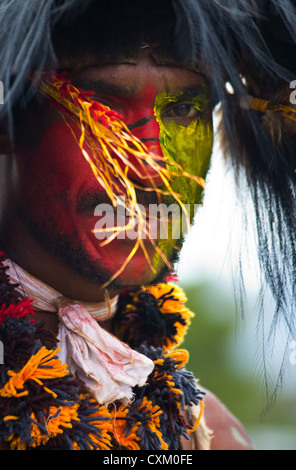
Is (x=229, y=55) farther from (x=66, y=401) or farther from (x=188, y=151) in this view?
(x=66, y=401)

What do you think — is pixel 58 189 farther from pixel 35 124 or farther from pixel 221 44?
pixel 221 44

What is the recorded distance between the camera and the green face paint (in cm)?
194

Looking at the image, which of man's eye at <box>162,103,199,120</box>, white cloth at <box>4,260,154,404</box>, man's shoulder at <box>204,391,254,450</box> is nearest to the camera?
white cloth at <box>4,260,154,404</box>

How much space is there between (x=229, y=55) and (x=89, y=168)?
1.65 feet

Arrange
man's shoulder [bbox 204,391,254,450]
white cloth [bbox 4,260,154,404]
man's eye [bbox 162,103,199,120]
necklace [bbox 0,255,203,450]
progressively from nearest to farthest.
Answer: necklace [bbox 0,255,203,450] < white cloth [bbox 4,260,154,404] < man's eye [bbox 162,103,199,120] < man's shoulder [bbox 204,391,254,450]

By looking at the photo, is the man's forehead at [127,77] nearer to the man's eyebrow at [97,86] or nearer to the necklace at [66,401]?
the man's eyebrow at [97,86]

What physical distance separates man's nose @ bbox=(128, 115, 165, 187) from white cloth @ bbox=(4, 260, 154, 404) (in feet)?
1.42

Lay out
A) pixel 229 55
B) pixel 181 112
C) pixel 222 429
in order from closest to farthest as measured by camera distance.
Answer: pixel 229 55 < pixel 181 112 < pixel 222 429

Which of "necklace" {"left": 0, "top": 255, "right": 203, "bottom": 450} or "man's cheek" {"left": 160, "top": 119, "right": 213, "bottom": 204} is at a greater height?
"man's cheek" {"left": 160, "top": 119, "right": 213, "bottom": 204}

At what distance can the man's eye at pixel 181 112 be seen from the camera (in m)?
1.98

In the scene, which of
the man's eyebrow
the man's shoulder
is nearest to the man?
the man's eyebrow

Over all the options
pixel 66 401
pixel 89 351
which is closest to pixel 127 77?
pixel 89 351

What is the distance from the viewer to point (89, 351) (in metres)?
1.91

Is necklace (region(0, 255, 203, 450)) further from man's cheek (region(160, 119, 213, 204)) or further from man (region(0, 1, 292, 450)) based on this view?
man's cheek (region(160, 119, 213, 204))
